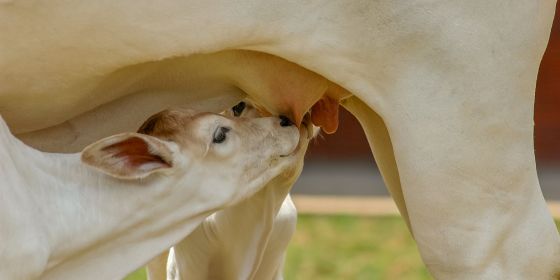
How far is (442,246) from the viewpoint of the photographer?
2855mm

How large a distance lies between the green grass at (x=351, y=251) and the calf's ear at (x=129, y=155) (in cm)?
245

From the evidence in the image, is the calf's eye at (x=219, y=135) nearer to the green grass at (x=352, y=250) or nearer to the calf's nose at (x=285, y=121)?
the calf's nose at (x=285, y=121)

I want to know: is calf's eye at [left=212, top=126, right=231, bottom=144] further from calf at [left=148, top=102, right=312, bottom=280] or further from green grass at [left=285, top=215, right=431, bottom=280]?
green grass at [left=285, top=215, right=431, bottom=280]

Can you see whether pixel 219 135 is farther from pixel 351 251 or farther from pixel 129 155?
pixel 351 251

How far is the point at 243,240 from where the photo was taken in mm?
3467

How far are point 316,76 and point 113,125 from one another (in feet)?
1.40

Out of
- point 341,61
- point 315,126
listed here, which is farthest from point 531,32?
point 315,126

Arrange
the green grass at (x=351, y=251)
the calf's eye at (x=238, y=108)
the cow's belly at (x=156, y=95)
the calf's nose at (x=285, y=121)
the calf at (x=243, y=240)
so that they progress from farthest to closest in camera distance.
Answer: the green grass at (x=351, y=251) < the calf at (x=243, y=240) < the calf's eye at (x=238, y=108) < the calf's nose at (x=285, y=121) < the cow's belly at (x=156, y=95)

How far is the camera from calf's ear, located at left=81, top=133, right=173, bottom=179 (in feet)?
8.72

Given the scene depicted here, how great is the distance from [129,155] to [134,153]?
A: 0.03ft

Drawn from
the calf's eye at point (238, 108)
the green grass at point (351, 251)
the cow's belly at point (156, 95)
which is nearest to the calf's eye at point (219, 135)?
the cow's belly at point (156, 95)

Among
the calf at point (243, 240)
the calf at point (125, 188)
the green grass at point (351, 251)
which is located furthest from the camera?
the green grass at point (351, 251)

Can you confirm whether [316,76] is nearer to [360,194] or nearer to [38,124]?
[38,124]

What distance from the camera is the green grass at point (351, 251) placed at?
5.27m
